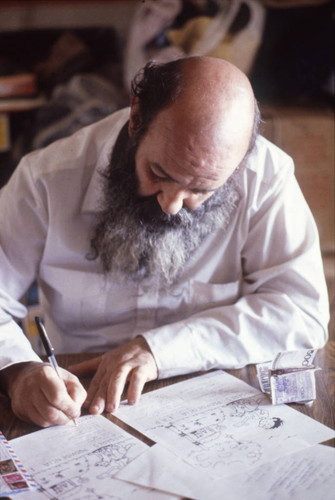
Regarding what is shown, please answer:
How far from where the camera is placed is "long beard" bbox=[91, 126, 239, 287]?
165 cm

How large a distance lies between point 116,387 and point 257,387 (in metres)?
0.33

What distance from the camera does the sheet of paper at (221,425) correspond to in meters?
1.19

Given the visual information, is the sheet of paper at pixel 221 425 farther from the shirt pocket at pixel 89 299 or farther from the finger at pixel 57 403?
the shirt pocket at pixel 89 299

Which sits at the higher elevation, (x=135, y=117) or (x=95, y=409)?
(x=135, y=117)

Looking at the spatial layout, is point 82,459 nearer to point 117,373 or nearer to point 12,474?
point 12,474

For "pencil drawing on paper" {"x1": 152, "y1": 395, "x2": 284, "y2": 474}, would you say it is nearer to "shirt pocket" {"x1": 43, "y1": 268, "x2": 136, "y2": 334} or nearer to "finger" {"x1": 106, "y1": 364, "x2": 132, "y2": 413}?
"finger" {"x1": 106, "y1": 364, "x2": 132, "y2": 413}

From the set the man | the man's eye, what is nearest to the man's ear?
the man

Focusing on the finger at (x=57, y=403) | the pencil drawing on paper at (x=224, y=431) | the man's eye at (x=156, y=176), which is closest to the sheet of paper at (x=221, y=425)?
the pencil drawing on paper at (x=224, y=431)

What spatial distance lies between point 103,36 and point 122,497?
3137 mm

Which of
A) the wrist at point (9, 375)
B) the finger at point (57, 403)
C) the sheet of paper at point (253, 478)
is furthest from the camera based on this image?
the wrist at point (9, 375)

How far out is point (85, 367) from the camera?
1.53m

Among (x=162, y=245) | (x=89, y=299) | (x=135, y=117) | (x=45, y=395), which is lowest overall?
(x=89, y=299)

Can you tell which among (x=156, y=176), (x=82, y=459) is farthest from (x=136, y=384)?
(x=156, y=176)

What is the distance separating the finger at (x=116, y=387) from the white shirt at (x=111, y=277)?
321 millimetres
